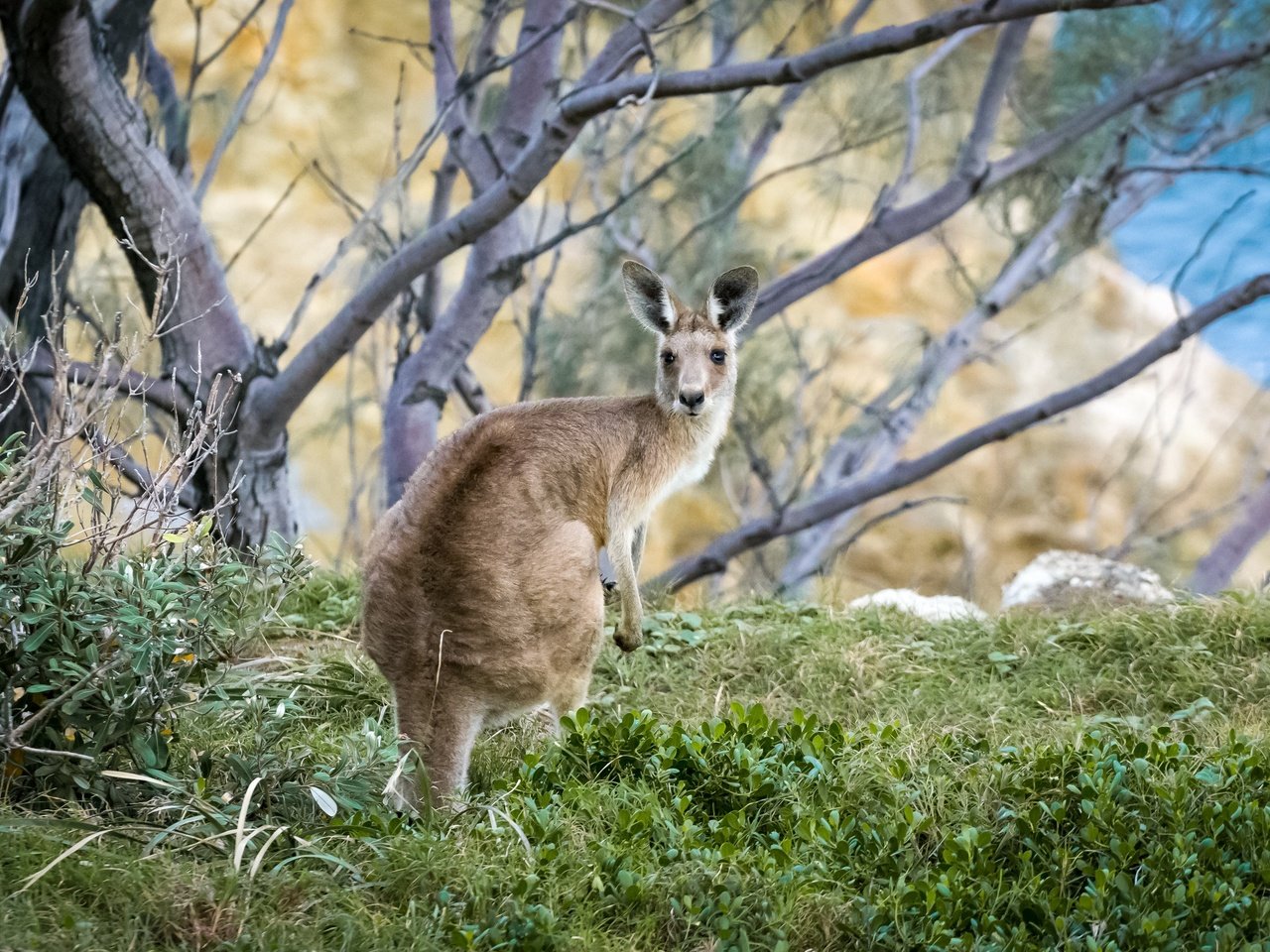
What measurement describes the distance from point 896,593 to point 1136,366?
7.56 feet

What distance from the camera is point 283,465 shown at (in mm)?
6402

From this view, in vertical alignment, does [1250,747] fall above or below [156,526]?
below

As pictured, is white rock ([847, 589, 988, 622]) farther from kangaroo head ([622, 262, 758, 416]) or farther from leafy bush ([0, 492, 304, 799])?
leafy bush ([0, 492, 304, 799])

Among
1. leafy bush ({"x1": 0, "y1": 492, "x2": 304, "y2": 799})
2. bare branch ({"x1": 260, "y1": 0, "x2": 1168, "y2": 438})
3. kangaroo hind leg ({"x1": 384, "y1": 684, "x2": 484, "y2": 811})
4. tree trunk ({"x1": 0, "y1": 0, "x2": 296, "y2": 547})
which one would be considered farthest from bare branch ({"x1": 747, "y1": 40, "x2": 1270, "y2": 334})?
leafy bush ({"x1": 0, "y1": 492, "x2": 304, "y2": 799})

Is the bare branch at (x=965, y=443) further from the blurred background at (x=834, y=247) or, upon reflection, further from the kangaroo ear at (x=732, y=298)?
the kangaroo ear at (x=732, y=298)

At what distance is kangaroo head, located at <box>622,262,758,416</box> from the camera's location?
4.13m

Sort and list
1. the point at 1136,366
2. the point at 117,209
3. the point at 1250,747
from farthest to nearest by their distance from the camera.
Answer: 1. the point at 1136,366
2. the point at 117,209
3. the point at 1250,747

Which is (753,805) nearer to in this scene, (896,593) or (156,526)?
(156,526)

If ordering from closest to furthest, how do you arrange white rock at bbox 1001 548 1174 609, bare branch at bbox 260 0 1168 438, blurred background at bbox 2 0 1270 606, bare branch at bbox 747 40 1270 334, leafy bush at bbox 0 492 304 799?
leafy bush at bbox 0 492 304 799
bare branch at bbox 260 0 1168 438
white rock at bbox 1001 548 1174 609
bare branch at bbox 747 40 1270 334
blurred background at bbox 2 0 1270 606

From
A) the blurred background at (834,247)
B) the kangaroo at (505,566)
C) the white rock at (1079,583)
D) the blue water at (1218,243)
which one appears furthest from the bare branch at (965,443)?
the blue water at (1218,243)

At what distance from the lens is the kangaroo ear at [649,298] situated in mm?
4188

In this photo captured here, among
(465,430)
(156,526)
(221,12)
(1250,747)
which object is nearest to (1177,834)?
(1250,747)

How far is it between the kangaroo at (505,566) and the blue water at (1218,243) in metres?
7.84

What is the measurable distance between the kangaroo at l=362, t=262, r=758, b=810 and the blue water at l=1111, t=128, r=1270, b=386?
784 centimetres
